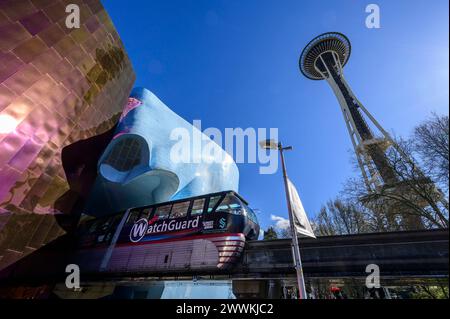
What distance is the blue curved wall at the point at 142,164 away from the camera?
2281 centimetres

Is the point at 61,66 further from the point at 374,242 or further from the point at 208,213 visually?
the point at 374,242

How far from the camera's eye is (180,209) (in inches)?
473

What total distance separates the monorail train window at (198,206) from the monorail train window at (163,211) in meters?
1.73

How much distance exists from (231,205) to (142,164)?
15170mm

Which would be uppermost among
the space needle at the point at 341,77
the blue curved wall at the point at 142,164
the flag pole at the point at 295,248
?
the space needle at the point at 341,77

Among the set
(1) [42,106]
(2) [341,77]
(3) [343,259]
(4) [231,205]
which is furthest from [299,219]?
(2) [341,77]

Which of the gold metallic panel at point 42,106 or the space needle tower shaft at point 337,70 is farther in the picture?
the space needle tower shaft at point 337,70

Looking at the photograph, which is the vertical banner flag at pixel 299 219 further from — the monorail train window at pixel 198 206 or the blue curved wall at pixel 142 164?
the blue curved wall at pixel 142 164

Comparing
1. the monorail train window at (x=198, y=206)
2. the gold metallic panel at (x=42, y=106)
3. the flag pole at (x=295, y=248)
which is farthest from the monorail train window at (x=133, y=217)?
the flag pole at (x=295, y=248)

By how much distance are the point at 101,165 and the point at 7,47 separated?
48.8 ft

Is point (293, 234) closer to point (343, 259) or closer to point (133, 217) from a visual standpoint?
point (343, 259)

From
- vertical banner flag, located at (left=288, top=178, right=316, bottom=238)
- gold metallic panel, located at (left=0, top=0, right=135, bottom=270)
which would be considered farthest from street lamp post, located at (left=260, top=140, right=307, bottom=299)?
gold metallic panel, located at (left=0, top=0, right=135, bottom=270)

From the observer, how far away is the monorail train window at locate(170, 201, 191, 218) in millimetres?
11695

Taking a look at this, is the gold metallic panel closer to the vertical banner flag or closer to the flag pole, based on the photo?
the flag pole
